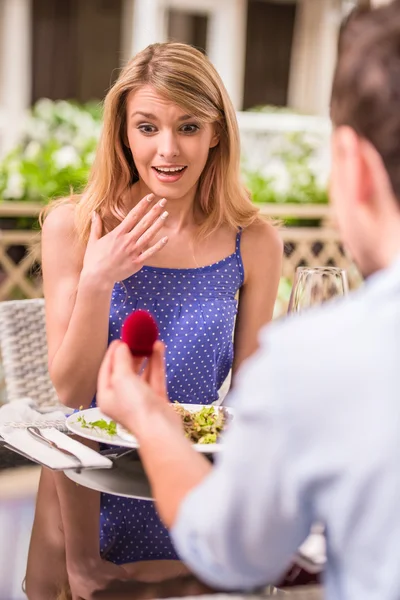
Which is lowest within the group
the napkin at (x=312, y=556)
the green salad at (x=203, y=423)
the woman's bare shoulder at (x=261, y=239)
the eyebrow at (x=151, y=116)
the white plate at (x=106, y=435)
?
the napkin at (x=312, y=556)

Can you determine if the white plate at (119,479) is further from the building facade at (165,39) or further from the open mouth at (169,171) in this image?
the building facade at (165,39)

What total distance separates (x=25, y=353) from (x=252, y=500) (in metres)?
1.65

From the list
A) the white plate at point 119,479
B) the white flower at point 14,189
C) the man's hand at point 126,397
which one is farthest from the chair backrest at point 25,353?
the white flower at point 14,189

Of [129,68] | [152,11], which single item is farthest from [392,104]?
[152,11]

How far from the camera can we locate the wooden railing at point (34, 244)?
4.24m

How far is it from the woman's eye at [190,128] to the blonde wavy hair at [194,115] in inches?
0.8

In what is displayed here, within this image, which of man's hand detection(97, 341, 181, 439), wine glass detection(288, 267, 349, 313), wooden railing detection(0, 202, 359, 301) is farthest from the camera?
wooden railing detection(0, 202, 359, 301)

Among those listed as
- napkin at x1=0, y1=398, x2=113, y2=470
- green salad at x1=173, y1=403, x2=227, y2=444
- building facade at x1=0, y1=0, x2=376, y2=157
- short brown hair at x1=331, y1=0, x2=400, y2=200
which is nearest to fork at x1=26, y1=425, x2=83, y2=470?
napkin at x1=0, y1=398, x2=113, y2=470

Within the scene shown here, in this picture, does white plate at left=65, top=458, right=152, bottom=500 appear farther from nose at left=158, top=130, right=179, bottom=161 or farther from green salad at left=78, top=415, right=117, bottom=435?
nose at left=158, top=130, right=179, bottom=161

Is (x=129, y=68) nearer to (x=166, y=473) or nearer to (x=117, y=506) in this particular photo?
(x=117, y=506)

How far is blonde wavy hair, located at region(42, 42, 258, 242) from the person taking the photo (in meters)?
1.91

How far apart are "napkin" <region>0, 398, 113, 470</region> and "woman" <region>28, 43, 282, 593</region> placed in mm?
142

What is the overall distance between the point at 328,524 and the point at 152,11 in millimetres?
10123

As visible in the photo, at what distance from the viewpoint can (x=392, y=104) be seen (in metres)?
0.71
